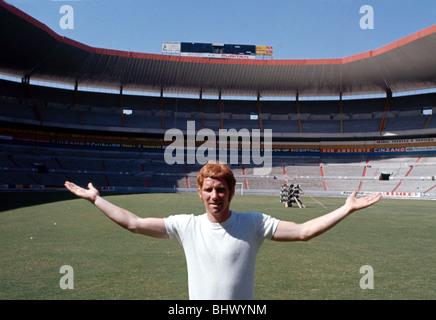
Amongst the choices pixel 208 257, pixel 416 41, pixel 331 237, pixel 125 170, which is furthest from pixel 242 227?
pixel 125 170

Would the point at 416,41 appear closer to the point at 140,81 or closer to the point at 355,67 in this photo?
the point at 355,67

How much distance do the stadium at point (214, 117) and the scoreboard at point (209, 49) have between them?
427cm

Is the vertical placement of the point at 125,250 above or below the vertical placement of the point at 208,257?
below

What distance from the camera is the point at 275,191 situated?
44062 mm

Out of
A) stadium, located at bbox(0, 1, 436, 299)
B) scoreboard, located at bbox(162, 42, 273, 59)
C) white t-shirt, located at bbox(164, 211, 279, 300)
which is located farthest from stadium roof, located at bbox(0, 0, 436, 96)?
white t-shirt, located at bbox(164, 211, 279, 300)

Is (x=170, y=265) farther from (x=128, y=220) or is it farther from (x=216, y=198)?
(x=216, y=198)

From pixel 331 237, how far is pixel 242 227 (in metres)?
9.87

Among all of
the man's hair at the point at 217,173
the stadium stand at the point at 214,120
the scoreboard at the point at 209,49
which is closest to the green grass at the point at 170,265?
the man's hair at the point at 217,173

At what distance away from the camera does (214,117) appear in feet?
184

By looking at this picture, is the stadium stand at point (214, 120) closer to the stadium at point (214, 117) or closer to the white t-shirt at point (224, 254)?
the stadium at point (214, 117)

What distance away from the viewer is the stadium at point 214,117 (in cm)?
4284

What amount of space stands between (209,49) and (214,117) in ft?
33.1

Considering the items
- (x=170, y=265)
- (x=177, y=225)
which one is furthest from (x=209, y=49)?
(x=177, y=225)

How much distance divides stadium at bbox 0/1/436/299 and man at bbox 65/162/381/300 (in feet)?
120
